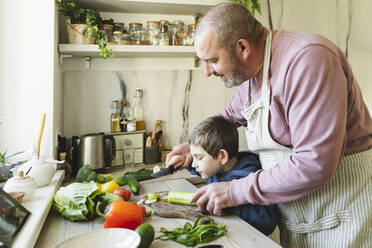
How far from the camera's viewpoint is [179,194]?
123cm

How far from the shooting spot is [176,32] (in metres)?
2.16

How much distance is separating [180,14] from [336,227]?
5.72ft

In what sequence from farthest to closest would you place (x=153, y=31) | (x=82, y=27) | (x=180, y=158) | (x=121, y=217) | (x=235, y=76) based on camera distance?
(x=153, y=31) < (x=82, y=27) < (x=180, y=158) < (x=235, y=76) < (x=121, y=217)

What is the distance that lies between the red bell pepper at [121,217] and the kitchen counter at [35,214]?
212 mm

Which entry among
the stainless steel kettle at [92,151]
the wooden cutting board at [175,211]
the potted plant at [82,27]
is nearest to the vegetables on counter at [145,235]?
the wooden cutting board at [175,211]

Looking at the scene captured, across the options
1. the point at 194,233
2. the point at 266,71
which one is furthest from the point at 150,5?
the point at 194,233

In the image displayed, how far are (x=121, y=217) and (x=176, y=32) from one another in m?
1.50

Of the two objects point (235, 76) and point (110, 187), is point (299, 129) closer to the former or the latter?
point (235, 76)

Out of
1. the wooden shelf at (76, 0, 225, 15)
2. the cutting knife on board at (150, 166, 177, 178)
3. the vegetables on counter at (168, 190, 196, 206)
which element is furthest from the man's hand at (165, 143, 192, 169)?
the wooden shelf at (76, 0, 225, 15)

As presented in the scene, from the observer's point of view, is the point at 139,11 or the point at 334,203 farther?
the point at 139,11

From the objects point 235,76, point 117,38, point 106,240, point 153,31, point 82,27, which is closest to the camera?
point 106,240

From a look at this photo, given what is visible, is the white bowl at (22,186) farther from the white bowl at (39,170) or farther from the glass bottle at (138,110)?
the glass bottle at (138,110)

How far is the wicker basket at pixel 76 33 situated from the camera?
183cm

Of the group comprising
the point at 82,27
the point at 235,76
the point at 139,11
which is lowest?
the point at 235,76
